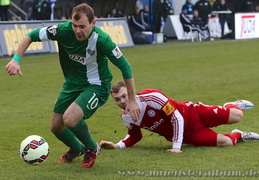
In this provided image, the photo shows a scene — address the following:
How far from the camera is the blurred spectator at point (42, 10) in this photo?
85.8ft

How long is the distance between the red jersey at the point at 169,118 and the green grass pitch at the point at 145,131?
189 millimetres

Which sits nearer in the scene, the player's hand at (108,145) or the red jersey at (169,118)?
the red jersey at (169,118)

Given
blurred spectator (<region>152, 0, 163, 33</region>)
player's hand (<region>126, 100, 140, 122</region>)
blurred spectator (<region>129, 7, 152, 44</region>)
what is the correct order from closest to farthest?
player's hand (<region>126, 100, 140, 122</region>) → blurred spectator (<region>129, 7, 152, 44</region>) → blurred spectator (<region>152, 0, 163, 33</region>)

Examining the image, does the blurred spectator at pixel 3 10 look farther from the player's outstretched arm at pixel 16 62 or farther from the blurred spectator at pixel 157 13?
the player's outstretched arm at pixel 16 62

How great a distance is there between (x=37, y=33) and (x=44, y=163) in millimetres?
1460

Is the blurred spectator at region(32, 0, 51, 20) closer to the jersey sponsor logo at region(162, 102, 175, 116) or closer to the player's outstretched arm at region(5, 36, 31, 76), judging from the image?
the jersey sponsor logo at region(162, 102, 175, 116)

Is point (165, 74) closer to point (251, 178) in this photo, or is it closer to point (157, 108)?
point (157, 108)

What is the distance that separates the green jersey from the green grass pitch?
3.15 feet

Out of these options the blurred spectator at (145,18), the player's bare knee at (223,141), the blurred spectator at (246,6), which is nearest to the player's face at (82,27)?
the player's bare knee at (223,141)

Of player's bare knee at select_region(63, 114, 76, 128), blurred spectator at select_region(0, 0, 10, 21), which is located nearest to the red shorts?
player's bare knee at select_region(63, 114, 76, 128)

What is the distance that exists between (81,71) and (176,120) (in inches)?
52.8

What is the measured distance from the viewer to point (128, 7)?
34.5 metres

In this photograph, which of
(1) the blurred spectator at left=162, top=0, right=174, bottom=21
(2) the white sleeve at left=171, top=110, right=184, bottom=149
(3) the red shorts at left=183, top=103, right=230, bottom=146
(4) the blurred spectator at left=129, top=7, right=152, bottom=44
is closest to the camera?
(2) the white sleeve at left=171, top=110, right=184, bottom=149

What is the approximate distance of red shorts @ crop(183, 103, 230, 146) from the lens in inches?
281
